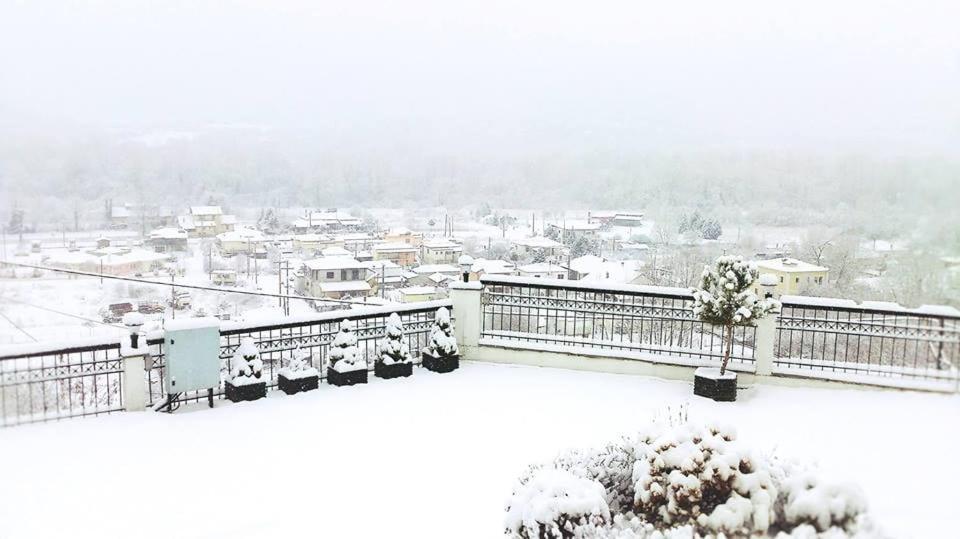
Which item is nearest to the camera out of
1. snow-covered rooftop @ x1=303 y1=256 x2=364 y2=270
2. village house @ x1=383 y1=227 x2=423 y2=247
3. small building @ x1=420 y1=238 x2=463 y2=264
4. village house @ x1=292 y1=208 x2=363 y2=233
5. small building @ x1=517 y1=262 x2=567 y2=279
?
small building @ x1=517 y1=262 x2=567 y2=279

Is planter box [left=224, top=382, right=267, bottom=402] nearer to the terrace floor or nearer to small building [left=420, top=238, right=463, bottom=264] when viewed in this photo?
the terrace floor

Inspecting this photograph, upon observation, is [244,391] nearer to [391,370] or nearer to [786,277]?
[391,370]

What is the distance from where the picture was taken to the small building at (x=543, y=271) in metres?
8.77

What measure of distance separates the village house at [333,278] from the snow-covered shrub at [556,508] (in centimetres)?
769

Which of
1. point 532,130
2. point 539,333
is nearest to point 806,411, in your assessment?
point 539,333

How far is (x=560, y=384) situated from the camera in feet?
24.8

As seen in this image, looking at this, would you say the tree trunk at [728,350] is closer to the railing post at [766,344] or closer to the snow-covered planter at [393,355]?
the railing post at [766,344]

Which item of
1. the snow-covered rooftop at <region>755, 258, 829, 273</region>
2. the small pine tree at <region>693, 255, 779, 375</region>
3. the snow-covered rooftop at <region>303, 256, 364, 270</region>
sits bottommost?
the snow-covered rooftop at <region>303, 256, 364, 270</region>

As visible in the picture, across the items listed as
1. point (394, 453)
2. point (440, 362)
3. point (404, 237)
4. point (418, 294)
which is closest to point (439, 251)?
point (418, 294)

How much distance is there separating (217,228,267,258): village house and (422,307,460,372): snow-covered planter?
361 centimetres

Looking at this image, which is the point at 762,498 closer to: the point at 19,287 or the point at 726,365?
the point at 19,287

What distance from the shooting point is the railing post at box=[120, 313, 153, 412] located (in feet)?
20.9

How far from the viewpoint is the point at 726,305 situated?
6.90 meters

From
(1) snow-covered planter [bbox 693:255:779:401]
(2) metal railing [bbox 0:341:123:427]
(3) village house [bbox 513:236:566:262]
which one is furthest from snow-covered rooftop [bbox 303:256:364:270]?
(1) snow-covered planter [bbox 693:255:779:401]
